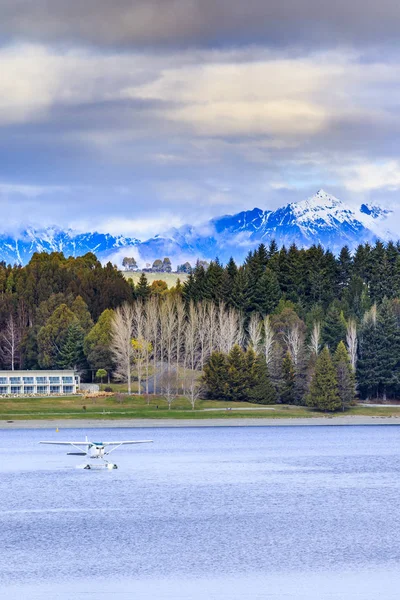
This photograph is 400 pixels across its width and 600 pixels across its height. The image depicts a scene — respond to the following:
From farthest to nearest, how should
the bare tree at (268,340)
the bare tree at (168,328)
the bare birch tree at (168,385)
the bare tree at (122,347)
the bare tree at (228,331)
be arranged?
the bare tree at (168,328)
the bare tree at (228,331)
the bare tree at (122,347)
the bare tree at (268,340)
the bare birch tree at (168,385)

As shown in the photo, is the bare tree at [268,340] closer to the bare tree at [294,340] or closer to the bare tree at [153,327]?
the bare tree at [294,340]

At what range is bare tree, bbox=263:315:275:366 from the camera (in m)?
138

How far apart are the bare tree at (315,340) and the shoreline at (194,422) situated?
16.4 m

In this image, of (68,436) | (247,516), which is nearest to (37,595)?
(247,516)

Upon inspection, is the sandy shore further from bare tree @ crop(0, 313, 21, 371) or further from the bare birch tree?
bare tree @ crop(0, 313, 21, 371)

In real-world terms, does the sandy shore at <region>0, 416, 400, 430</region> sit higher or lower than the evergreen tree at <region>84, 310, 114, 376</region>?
lower

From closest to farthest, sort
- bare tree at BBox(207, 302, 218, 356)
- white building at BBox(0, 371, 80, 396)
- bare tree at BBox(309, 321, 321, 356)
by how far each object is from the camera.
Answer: bare tree at BBox(309, 321, 321, 356), white building at BBox(0, 371, 80, 396), bare tree at BBox(207, 302, 218, 356)

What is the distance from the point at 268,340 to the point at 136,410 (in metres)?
24.8

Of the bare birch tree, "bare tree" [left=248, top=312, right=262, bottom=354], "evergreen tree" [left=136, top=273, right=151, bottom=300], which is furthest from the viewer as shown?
"evergreen tree" [left=136, top=273, right=151, bottom=300]

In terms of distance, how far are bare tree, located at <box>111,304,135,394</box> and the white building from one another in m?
5.75

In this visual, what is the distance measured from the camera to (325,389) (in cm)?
12662

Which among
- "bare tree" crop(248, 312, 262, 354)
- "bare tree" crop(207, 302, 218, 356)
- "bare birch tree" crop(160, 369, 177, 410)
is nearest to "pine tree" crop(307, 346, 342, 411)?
"bare tree" crop(248, 312, 262, 354)

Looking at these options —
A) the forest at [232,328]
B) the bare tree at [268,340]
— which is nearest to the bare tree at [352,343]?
the forest at [232,328]

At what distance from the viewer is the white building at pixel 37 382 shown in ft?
465
